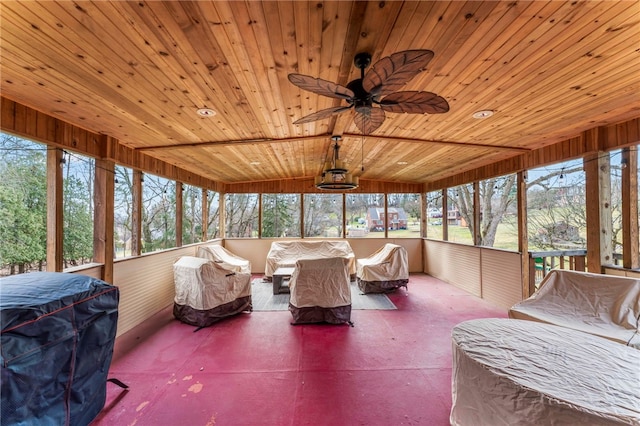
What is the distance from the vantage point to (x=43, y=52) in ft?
5.33

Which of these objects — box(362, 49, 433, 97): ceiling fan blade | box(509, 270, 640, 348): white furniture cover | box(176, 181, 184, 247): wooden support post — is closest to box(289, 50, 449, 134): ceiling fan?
box(362, 49, 433, 97): ceiling fan blade

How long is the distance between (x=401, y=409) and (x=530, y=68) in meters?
2.87

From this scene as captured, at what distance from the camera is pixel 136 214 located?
4090 mm

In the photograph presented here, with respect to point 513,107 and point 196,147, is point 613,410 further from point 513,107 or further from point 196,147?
point 196,147

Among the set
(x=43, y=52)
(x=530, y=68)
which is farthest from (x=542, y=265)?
(x=43, y=52)

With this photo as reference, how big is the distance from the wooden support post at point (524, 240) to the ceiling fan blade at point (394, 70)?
12.6 ft

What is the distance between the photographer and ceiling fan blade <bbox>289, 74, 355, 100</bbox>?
Result: 1552mm

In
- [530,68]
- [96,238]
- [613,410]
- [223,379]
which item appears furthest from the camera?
[96,238]

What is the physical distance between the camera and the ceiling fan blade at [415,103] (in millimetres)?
1742

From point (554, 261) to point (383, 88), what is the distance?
4.63 meters

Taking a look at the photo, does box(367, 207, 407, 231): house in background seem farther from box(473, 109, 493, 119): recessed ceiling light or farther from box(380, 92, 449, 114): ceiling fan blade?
box(380, 92, 449, 114): ceiling fan blade

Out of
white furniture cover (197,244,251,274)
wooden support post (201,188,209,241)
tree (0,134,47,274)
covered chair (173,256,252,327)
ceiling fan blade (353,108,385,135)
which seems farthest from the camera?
wooden support post (201,188,209,241)

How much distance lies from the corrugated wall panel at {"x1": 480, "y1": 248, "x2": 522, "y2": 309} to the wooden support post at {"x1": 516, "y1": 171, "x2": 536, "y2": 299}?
0.24 feet

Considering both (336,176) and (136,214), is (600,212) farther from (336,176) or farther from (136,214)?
(136,214)
